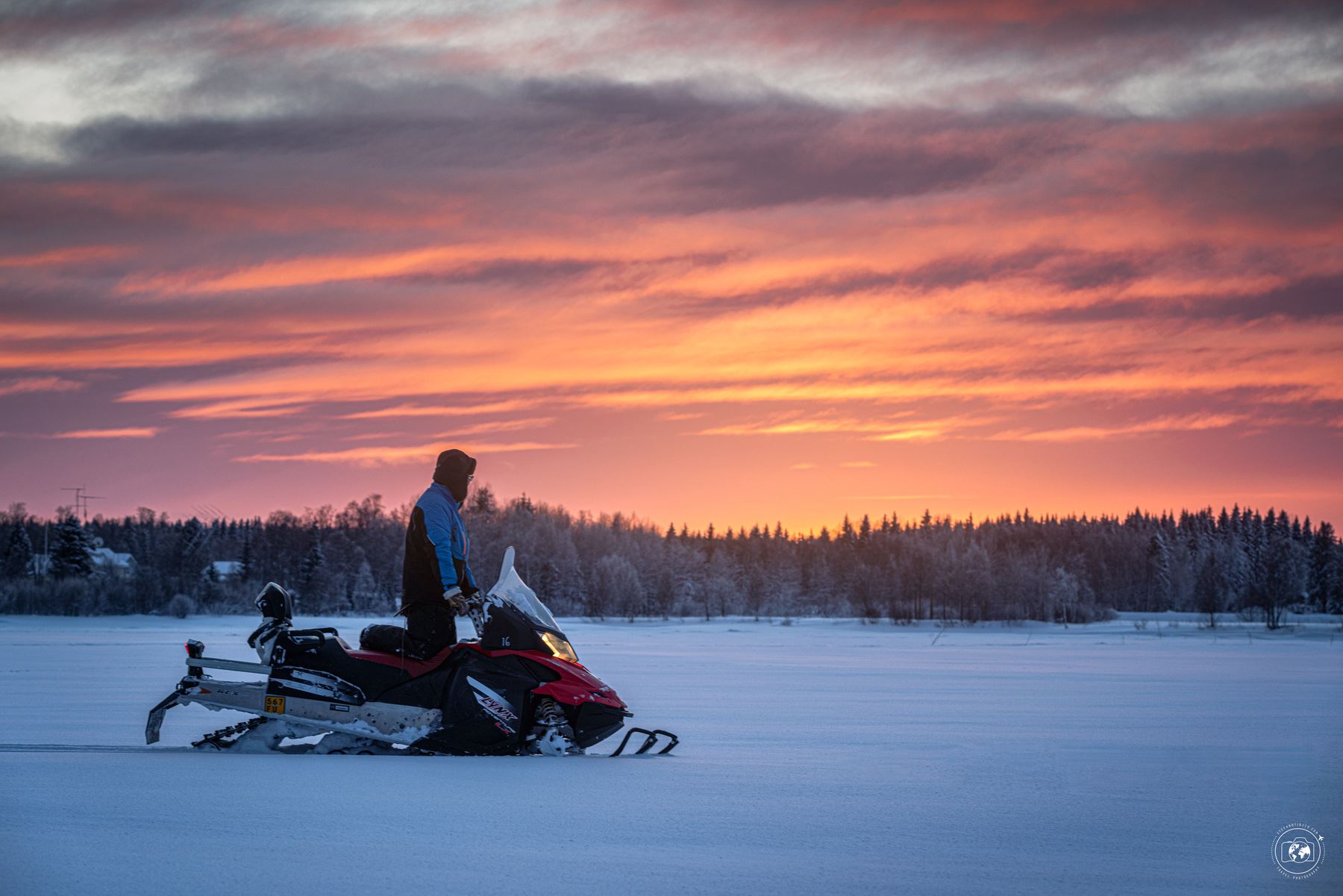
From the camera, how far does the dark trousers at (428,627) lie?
779 centimetres

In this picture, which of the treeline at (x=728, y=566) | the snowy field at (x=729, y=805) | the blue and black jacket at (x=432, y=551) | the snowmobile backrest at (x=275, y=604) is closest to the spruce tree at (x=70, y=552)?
the treeline at (x=728, y=566)

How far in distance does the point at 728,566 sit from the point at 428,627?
135 m

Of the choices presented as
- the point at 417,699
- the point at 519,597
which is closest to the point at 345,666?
the point at 417,699

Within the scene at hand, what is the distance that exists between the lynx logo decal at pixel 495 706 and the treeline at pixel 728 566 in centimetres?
5012

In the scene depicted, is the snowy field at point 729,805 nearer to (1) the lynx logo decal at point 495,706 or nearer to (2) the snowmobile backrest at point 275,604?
(1) the lynx logo decal at point 495,706

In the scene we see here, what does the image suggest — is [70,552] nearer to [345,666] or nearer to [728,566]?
[728,566]

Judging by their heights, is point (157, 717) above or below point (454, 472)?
below

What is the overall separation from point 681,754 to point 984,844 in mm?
3219

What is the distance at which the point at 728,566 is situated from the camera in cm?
14162

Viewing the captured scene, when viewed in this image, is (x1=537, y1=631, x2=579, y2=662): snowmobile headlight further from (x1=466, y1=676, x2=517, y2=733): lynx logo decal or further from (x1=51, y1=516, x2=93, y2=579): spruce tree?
(x1=51, y1=516, x2=93, y2=579): spruce tree

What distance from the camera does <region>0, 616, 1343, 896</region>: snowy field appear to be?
4465mm

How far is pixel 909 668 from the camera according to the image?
1984cm

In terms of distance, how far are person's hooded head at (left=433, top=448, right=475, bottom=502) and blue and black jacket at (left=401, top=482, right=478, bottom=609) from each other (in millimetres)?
162

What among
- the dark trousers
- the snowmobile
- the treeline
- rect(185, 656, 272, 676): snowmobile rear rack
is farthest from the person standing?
the treeline
